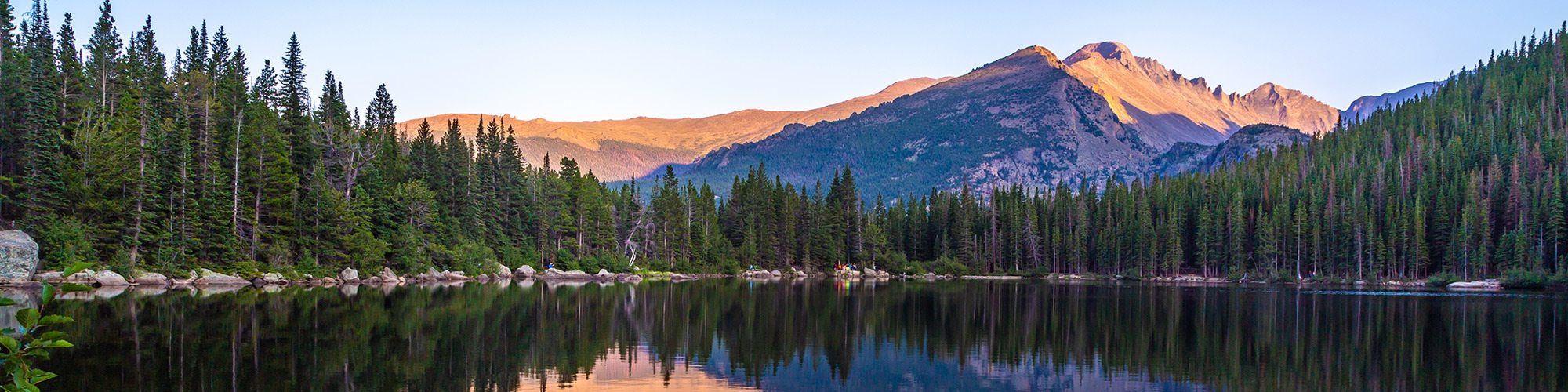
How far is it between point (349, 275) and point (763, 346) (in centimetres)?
5006

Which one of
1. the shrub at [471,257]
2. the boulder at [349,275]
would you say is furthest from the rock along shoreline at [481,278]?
Result: the shrub at [471,257]

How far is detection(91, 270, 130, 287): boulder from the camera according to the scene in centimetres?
5359

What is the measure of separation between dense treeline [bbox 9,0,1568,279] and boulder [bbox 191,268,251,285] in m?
1.12

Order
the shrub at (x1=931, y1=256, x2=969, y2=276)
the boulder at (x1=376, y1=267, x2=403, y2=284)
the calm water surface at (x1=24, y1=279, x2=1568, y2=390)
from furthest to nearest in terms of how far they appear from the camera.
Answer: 1. the shrub at (x1=931, y1=256, x2=969, y2=276)
2. the boulder at (x1=376, y1=267, x2=403, y2=284)
3. the calm water surface at (x1=24, y1=279, x2=1568, y2=390)

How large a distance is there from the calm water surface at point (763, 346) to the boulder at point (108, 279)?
7.82 metres

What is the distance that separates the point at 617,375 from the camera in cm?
2377

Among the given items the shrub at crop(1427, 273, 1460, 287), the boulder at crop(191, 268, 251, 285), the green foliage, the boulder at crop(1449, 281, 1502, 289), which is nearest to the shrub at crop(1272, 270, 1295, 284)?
the shrub at crop(1427, 273, 1460, 287)

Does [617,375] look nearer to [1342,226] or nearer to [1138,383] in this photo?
[1138,383]

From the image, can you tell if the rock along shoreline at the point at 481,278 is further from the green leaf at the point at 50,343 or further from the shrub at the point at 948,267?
the green leaf at the point at 50,343

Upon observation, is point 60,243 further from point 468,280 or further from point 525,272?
point 525,272

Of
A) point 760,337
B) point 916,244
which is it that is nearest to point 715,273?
point 916,244

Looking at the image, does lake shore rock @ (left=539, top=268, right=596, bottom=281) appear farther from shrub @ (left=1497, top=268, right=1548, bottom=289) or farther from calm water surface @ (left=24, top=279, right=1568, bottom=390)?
shrub @ (left=1497, top=268, right=1548, bottom=289)

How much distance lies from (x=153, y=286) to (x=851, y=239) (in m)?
94.0

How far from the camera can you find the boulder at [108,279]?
176 ft
